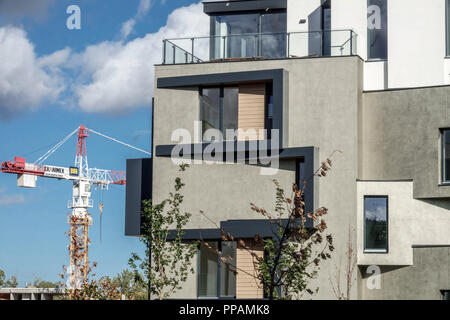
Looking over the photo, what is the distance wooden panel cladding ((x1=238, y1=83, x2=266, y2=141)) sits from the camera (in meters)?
27.3

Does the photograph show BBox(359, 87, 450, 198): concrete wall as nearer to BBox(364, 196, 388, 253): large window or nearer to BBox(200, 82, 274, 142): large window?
BBox(364, 196, 388, 253): large window

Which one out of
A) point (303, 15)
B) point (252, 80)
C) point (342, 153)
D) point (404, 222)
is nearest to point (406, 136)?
point (342, 153)

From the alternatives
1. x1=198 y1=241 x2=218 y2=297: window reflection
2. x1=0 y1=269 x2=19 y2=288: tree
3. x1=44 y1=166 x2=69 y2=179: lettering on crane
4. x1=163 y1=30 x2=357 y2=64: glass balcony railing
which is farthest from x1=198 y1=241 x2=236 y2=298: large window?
x1=44 y1=166 x2=69 y2=179: lettering on crane

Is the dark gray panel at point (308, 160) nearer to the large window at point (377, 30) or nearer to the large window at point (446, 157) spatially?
the large window at point (446, 157)

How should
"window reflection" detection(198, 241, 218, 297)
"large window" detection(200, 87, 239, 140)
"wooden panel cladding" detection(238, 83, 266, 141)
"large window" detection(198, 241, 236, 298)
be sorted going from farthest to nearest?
"large window" detection(200, 87, 239, 140) → "wooden panel cladding" detection(238, 83, 266, 141) → "window reflection" detection(198, 241, 218, 297) → "large window" detection(198, 241, 236, 298)

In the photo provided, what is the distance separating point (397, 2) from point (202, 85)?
24.4 feet

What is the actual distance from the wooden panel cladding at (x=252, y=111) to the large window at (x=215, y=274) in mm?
3791

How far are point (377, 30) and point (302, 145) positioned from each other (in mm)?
5318

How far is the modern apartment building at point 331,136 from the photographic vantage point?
25859 millimetres

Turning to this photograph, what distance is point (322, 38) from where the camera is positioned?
27391 mm

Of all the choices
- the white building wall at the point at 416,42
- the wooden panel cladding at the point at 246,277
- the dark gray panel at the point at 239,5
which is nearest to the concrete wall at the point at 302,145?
the wooden panel cladding at the point at 246,277

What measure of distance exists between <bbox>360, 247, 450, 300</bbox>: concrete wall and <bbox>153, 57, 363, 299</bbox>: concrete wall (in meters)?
1.31

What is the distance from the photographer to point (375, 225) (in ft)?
85.2
